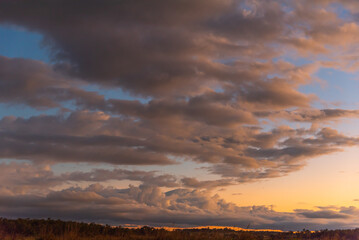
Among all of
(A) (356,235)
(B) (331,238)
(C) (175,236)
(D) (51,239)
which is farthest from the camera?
(A) (356,235)

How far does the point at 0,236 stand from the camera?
27.7 meters

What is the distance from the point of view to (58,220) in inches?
1298

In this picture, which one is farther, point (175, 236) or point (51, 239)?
point (175, 236)

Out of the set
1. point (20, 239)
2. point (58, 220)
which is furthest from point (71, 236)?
point (58, 220)

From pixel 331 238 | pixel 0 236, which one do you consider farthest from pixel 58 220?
pixel 331 238

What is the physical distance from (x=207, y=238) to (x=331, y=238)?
16064 mm

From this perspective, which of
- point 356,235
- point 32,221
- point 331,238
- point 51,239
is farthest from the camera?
point 356,235

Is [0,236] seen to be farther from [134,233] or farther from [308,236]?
[308,236]

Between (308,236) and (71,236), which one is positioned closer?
(71,236)

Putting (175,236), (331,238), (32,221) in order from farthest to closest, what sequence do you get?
(331,238), (32,221), (175,236)

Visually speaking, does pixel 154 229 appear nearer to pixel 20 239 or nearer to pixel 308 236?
pixel 20 239

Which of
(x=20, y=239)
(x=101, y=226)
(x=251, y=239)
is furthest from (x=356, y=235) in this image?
(x=20, y=239)

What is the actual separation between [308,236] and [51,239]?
2756 centimetres

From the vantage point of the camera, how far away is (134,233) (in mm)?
32375
